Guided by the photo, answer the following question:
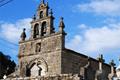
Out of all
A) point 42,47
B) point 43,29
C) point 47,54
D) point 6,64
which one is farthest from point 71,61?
point 6,64

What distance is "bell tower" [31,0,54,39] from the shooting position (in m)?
44.2

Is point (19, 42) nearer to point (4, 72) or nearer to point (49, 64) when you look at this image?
point (49, 64)

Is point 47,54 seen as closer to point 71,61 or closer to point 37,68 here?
point 37,68

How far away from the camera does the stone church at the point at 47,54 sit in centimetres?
4169

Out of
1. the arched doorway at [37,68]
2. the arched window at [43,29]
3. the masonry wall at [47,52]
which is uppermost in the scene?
the arched window at [43,29]

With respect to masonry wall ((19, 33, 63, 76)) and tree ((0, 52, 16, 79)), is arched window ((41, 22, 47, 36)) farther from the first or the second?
tree ((0, 52, 16, 79))

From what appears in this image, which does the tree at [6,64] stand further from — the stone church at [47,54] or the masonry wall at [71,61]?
the masonry wall at [71,61]

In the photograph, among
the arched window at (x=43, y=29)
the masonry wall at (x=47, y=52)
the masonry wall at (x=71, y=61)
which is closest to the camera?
the masonry wall at (x=71, y=61)

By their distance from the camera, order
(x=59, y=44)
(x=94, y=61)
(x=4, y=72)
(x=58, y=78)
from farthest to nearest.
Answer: (x=4, y=72) < (x=94, y=61) < (x=59, y=44) < (x=58, y=78)

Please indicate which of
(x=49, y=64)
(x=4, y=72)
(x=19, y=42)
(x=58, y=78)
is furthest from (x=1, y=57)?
(x=58, y=78)

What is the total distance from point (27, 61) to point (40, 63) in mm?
2538

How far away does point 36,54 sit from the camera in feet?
146

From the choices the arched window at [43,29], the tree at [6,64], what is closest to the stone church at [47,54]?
the arched window at [43,29]

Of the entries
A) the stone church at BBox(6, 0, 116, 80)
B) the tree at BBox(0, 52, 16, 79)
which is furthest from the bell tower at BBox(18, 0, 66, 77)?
the tree at BBox(0, 52, 16, 79)
